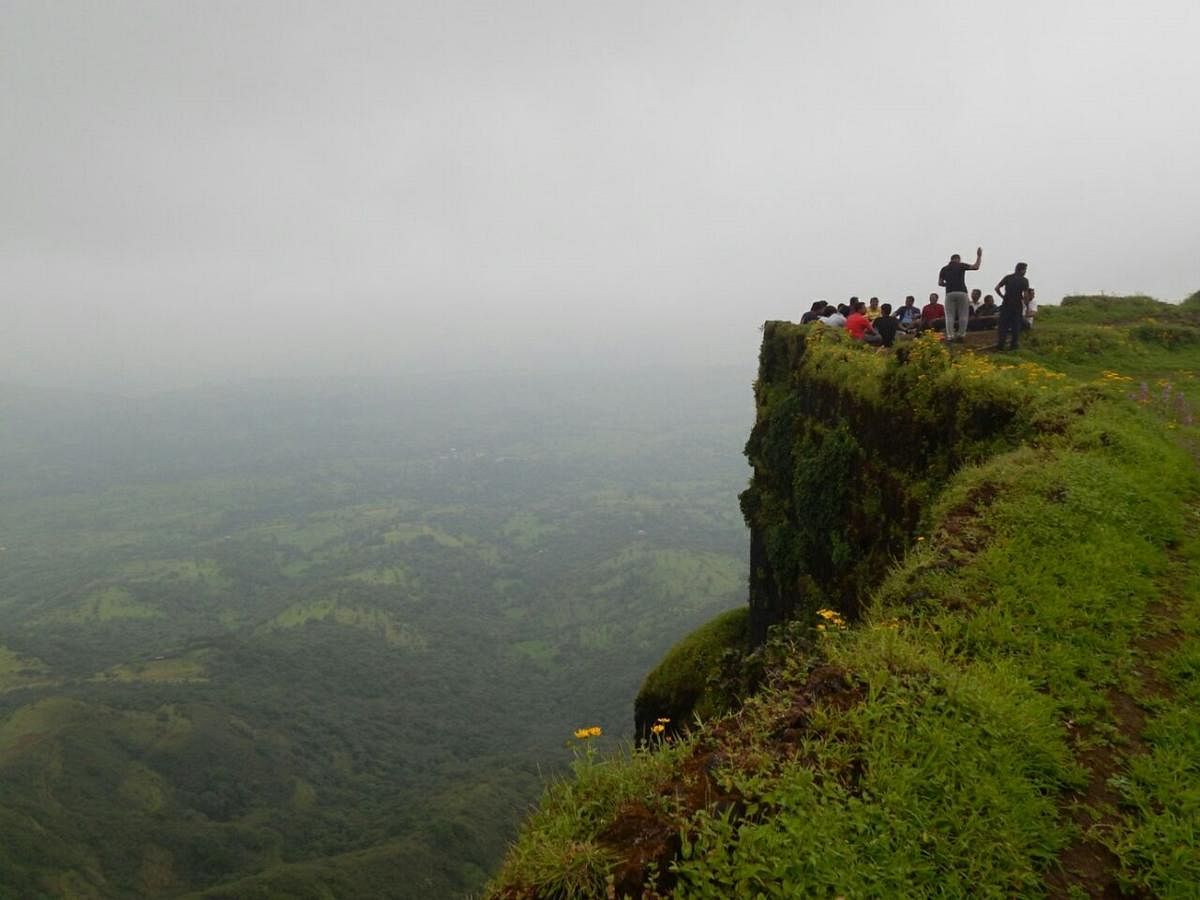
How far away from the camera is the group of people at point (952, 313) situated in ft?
56.4

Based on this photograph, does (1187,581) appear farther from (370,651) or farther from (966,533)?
(370,651)

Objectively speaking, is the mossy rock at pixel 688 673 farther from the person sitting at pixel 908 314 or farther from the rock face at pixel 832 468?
the person sitting at pixel 908 314

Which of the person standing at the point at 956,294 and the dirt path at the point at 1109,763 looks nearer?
the dirt path at the point at 1109,763

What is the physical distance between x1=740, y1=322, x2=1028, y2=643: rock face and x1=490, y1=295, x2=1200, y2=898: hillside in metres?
0.17

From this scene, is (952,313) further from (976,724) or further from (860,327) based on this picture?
(976,724)

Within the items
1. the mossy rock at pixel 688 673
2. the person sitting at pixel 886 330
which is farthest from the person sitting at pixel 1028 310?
the mossy rock at pixel 688 673

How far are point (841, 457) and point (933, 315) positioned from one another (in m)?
10.4

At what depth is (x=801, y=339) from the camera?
59.5 ft

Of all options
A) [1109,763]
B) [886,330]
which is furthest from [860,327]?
[1109,763]

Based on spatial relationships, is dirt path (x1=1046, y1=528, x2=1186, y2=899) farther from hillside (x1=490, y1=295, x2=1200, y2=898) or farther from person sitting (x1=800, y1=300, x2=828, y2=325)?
person sitting (x1=800, y1=300, x2=828, y2=325)

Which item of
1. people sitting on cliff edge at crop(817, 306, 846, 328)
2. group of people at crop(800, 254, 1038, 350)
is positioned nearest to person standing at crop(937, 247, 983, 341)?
group of people at crop(800, 254, 1038, 350)

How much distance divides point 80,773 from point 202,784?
19.1m

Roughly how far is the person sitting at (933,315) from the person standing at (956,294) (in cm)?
160

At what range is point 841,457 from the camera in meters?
14.1
